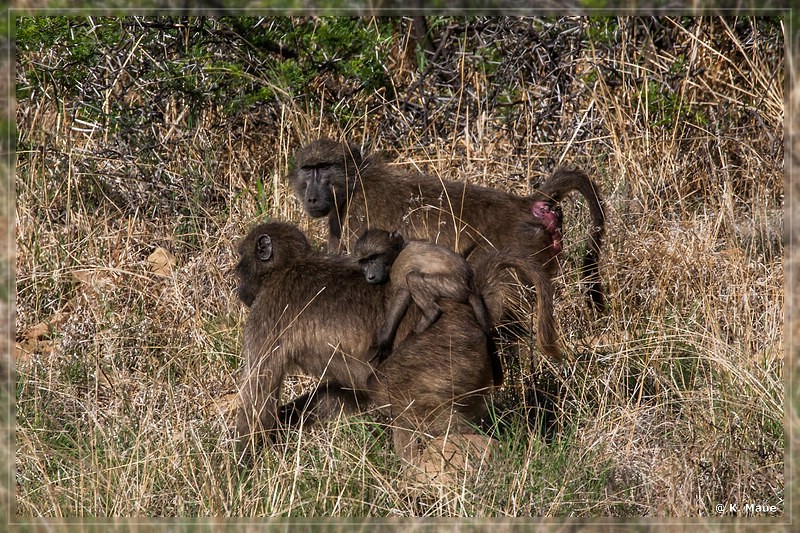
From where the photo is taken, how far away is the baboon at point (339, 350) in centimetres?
388

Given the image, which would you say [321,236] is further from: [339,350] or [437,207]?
[339,350]

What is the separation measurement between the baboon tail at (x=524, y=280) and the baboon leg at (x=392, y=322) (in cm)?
29

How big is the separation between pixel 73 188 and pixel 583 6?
321 cm

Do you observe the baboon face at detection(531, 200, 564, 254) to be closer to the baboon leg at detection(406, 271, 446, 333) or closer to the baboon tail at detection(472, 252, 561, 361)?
the baboon tail at detection(472, 252, 561, 361)

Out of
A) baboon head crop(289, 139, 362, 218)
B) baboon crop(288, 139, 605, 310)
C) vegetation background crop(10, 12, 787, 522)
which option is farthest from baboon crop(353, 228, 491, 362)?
baboon head crop(289, 139, 362, 218)

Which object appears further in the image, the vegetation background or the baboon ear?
the baboon ear

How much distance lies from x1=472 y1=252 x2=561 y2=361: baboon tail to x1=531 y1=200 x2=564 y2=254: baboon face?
0.91m

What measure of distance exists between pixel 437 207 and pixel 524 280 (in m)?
0.93

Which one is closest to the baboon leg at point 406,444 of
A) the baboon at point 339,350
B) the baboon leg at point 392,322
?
the baboon at point 339,350

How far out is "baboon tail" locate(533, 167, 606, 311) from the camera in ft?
16.5

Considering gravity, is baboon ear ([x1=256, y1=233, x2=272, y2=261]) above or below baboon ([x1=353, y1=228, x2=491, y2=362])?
above

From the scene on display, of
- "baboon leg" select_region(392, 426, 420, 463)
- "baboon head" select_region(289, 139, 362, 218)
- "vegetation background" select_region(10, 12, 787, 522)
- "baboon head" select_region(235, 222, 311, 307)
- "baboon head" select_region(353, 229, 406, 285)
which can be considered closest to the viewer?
"vegetation background" select_region(10, 12, 787, 522)

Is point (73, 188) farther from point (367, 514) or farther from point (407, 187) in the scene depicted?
point (367, 514)

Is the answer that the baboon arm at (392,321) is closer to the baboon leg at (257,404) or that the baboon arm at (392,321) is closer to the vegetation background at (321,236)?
the vegetation background at (321,236)
